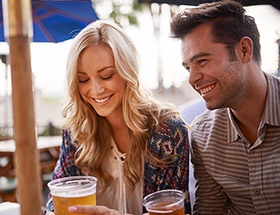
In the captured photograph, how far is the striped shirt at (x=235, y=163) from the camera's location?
1672mm

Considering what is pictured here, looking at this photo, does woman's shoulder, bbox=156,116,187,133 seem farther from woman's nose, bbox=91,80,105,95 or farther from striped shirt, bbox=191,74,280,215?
woman's nose, bbox=91,80,105,95

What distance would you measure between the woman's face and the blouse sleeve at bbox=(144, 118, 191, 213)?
1.26 ft

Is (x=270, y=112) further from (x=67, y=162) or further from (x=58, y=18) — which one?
(x=58, y=18)

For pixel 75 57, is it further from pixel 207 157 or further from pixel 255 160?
pixel 255 160

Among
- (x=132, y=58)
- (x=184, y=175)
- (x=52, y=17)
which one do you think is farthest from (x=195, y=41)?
(x=52, y=17)

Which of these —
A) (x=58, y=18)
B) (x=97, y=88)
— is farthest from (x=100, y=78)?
(x=58, y=18)

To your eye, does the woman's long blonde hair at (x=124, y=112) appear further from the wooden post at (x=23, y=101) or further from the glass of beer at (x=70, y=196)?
the wooden post at (x=23, y=101)

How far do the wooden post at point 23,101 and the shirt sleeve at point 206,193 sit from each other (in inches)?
61.8

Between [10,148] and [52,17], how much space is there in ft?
9.10

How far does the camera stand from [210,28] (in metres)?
1.75

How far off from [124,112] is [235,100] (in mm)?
781

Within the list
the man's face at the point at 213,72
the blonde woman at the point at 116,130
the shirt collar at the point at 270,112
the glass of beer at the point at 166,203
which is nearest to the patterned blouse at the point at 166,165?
the blonde woman at the point at 116,130

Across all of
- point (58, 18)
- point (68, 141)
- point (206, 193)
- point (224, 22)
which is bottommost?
point (206, 193)

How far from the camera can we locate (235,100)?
176 cm
